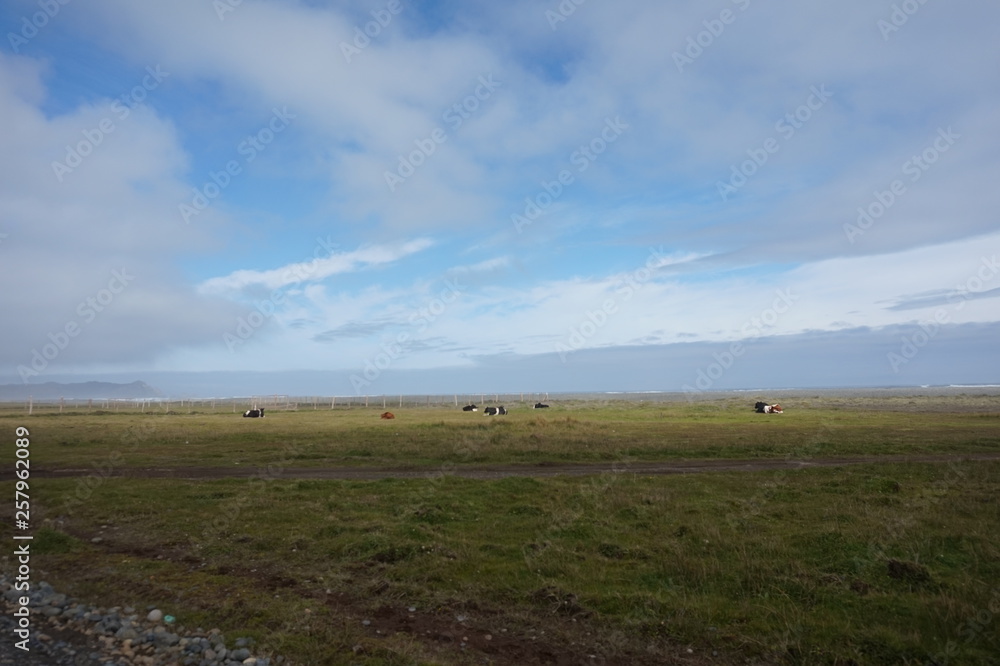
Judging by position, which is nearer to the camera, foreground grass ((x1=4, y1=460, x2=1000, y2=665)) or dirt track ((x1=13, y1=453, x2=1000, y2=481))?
foreground grass ((x1=4, y1=460, x2=1000, y2=665))

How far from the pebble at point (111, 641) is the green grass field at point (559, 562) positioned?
0.36 m

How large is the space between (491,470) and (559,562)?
11725 millimetres

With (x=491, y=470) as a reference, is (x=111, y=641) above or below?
above

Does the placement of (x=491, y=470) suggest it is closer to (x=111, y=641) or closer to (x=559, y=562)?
(x=559, y=562)

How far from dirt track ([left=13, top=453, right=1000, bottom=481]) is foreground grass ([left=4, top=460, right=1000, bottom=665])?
3.75m

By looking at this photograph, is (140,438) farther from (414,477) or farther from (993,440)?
(993,440)

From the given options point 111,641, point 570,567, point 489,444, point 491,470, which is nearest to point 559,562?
point 570,567

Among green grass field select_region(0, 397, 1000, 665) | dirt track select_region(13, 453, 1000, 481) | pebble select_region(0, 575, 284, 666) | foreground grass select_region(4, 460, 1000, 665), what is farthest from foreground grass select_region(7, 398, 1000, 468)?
pebble select_region(0, 575, 284, 666)

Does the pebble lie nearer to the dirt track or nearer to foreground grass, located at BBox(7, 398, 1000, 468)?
the dirt track

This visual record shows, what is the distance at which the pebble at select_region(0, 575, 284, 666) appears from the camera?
21.5 feet

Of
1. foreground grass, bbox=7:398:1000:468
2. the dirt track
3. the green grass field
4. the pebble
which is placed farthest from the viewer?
foreground grass, bbox=7:398:1000:468

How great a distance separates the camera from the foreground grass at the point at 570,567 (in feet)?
23.5

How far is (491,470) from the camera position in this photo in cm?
2153

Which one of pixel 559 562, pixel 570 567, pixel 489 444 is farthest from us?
pixel 489 444
